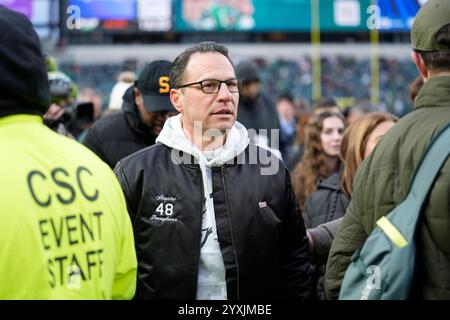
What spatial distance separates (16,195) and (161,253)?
130 cm

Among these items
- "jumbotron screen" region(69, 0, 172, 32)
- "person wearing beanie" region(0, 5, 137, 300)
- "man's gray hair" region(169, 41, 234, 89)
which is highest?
"jumbotron screen" region(69, 0, 172, 32)

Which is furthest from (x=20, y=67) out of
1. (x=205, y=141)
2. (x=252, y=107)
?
(x=252, y=107)

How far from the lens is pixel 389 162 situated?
2496mm

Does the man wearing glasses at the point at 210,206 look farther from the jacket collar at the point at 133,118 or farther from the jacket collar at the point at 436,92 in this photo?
the jacket collar at the point at 133,118

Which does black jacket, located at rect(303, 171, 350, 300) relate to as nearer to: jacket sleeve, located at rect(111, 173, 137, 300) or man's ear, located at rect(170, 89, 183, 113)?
man's ear, located at rect(170, 89, 183, 113)

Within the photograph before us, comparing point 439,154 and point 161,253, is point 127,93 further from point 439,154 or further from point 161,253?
point 439,154

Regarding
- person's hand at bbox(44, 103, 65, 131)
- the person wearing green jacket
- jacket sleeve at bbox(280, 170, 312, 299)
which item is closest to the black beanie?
the person wearing green jacket

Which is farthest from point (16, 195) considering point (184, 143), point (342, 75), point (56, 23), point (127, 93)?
point (342, 75)

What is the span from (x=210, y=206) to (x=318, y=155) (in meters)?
2.70

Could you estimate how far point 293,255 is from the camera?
358 centimetres

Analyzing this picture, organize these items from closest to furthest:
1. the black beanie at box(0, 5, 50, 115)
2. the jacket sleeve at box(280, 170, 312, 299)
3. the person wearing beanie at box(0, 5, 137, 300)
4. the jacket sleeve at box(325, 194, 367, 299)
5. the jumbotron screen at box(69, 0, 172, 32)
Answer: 1. the person wearing beanie at box(0, 5, 137, 300)
2. the black beanie at box(0, 5, 50, 115)
3. the jacket sleeve at box(325, 194, 367, 299)
4. the jacket sleeve at box(280, 170, 312, 299)
5. the jumbotron screen at box(69, 0, 172, 32)

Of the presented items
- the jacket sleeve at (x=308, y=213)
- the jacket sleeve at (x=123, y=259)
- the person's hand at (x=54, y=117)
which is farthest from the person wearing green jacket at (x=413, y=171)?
the person's hand at (x=54, y=117)

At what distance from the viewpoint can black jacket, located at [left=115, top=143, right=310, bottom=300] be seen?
3.31m

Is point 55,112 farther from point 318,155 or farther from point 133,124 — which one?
point 318,155
